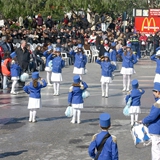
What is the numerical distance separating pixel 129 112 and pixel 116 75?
39.3 feet

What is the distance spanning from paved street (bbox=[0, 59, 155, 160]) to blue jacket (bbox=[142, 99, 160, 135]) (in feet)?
5.52

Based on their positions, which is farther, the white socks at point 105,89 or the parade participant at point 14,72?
the parade participant at point 14,72

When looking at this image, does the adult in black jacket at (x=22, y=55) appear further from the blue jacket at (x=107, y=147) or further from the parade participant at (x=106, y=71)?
the blue jacket at (x=107, y=147)

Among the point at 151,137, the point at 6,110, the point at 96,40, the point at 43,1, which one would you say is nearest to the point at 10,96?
the point at 6,110

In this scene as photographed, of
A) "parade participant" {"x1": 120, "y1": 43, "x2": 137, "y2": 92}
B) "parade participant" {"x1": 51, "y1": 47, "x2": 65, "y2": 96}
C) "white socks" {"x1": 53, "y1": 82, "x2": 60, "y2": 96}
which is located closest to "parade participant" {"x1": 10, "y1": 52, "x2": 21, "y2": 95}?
"parade participant" {"x1": 51, "y1": 47, "x2": 65, "y2": 96}

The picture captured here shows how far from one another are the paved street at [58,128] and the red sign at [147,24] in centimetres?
1627

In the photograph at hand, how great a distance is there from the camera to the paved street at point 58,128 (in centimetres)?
1188

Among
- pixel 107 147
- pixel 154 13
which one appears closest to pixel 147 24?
pixel 154 13

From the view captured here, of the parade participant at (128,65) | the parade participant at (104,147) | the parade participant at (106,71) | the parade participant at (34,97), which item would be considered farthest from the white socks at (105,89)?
the parade participant at (104,147)

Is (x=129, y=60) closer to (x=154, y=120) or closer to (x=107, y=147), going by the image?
(x=154, y=120)

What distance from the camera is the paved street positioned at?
11.9m

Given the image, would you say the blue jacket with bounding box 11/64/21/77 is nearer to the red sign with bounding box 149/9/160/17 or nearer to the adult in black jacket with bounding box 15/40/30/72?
the adult in black jacket with bounding box 15/40/30/72

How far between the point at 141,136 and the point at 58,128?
15.8 ft

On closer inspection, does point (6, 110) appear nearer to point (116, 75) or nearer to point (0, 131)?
point (0, 131)
